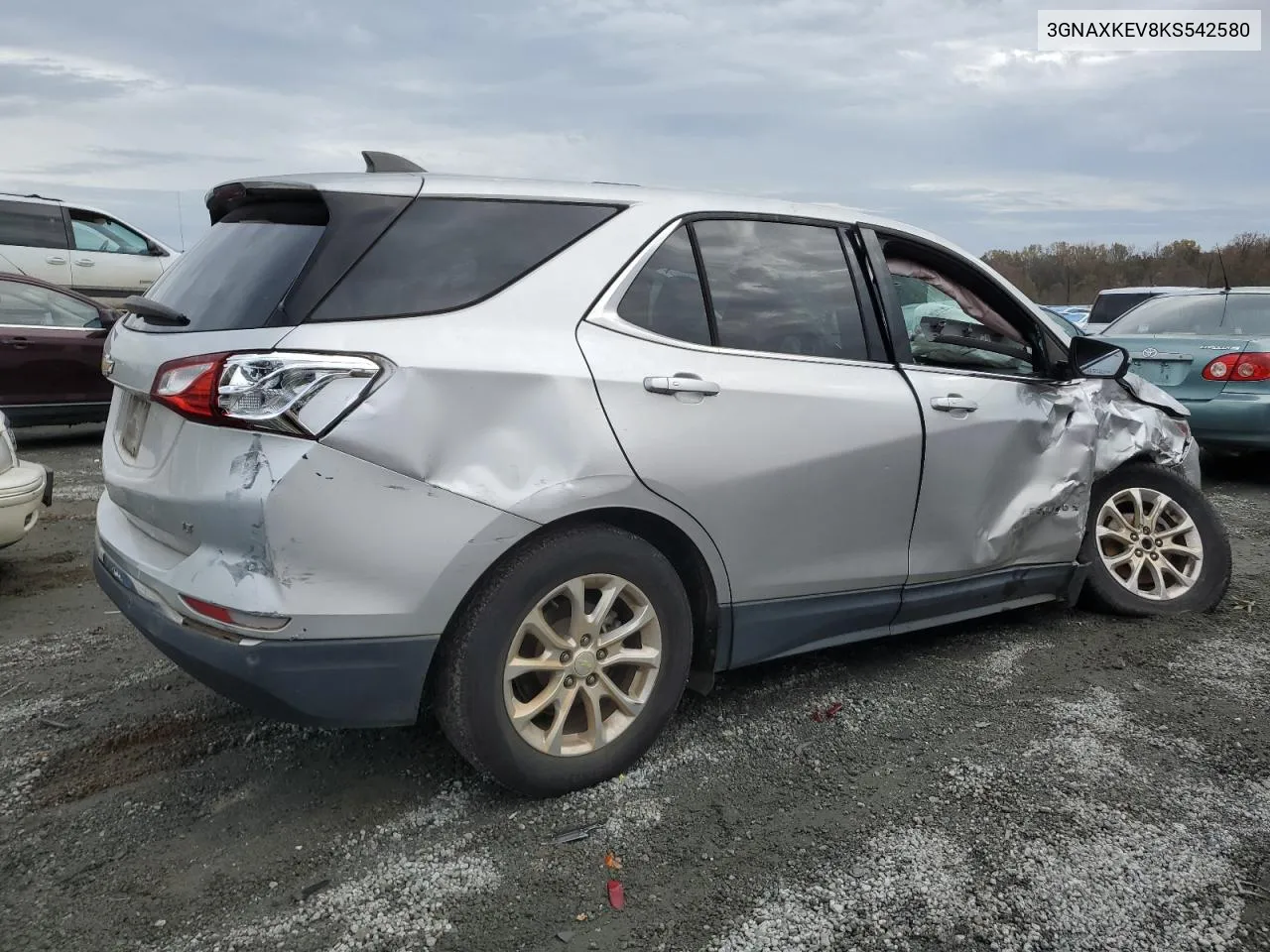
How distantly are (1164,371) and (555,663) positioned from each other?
666 cm

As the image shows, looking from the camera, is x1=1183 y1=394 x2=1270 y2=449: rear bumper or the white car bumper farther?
x1=1183 y1=394 x2=1270 y2=449: rear bumper

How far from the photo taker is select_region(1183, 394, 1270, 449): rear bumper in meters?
7.15

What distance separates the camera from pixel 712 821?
2.68 meters

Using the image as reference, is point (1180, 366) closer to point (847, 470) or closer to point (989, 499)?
point (989, 499)

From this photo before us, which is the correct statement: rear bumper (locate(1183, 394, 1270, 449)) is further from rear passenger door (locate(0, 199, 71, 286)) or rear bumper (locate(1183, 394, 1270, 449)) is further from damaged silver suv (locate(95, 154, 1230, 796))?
rear passenger door (locate(0, 199, 71, 286))

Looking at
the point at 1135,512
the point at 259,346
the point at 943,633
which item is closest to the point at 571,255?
the point at 259,346

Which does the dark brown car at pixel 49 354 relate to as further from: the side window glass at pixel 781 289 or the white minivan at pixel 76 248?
the side window glass at pixel 781 289

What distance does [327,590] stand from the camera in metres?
2.36

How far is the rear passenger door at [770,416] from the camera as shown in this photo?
2.80 metres

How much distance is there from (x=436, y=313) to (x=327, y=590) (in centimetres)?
74

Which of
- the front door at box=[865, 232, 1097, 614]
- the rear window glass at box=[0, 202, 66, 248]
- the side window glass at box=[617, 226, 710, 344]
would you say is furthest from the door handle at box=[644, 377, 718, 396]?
the rear window glass at box=[0, 202, 66, 248]

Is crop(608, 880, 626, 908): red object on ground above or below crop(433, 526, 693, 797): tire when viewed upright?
below

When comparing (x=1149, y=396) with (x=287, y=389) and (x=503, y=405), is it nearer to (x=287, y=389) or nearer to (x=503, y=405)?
(x=503, y=405)

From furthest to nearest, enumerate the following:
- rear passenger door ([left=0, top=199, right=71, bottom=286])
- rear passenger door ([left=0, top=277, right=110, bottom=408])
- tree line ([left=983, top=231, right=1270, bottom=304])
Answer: tree line ([left=983, top=231, right=1270, bottom=304]), rear passenger door ([left=0, top=199, right=71, bottom=286]), rear passenger door ([left=0, top=277, right=110, bottom=408])
